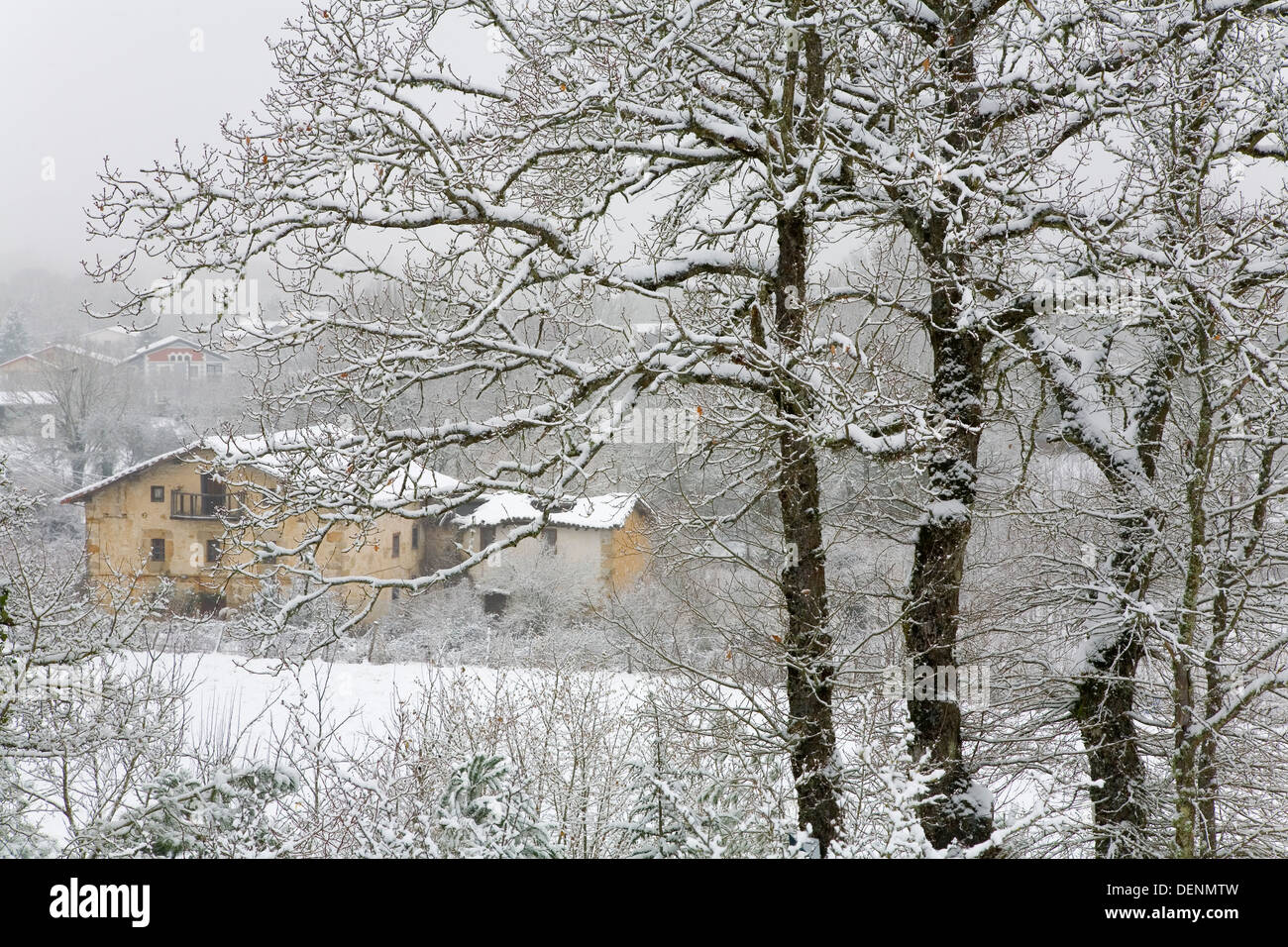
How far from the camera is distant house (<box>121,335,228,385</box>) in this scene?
638 centimetres

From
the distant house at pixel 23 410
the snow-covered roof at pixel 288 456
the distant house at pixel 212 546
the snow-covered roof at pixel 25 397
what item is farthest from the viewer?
the distant house at pixel 23 410

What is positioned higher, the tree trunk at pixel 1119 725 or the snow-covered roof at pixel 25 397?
the snow-covered roof at pixel 25 397

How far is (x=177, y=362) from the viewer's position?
9422mm

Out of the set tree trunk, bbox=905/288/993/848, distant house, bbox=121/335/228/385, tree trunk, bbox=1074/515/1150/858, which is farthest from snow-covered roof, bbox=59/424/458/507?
tree trunk, bbox=1074/515/1150/858

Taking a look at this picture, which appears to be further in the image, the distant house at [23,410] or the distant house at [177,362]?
the distant house at [23,410]

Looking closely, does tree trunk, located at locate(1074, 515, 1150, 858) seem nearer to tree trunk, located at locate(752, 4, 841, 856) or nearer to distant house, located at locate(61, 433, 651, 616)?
tree trunk, located at locate(752, 4, 841, 856)

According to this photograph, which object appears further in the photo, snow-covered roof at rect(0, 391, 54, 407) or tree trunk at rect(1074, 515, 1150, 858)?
snow-covered roof at rect(0, 391, 54, 407)

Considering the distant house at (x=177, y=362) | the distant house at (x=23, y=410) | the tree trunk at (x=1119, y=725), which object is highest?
the distant house at (x=23, y=410)

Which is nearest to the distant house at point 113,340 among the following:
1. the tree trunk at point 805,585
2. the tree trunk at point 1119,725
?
the tree trunk at point 805,585

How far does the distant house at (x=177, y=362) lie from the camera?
251 inches

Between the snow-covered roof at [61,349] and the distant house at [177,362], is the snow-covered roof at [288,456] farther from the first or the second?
the snow-covered roof at [61,349]

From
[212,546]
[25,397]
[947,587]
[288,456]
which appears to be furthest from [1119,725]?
[25,397]

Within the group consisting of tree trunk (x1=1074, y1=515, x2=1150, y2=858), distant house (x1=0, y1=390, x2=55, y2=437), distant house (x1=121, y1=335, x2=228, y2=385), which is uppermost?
distant house (x1=0, y1=390, x2=55, y2=437)
